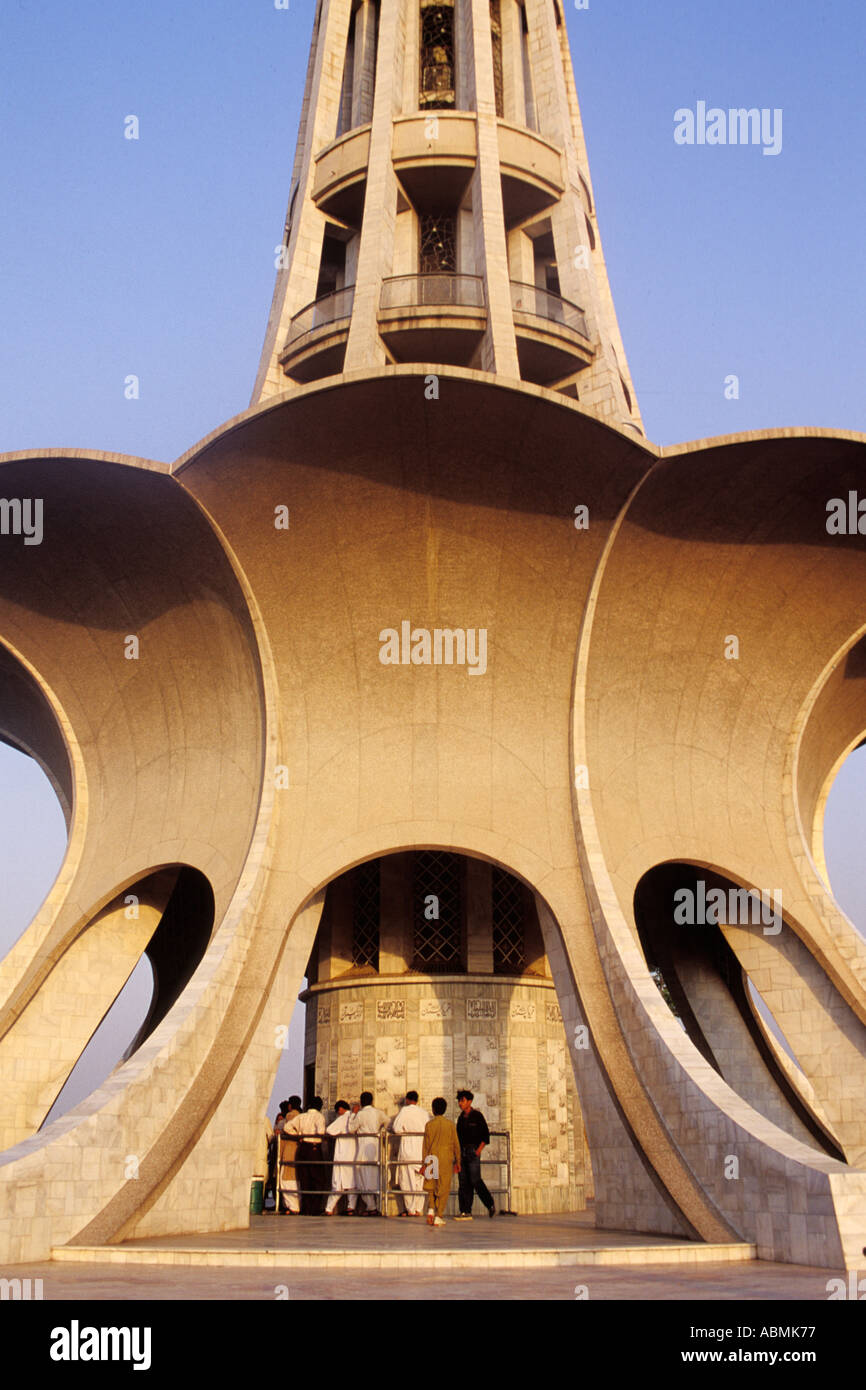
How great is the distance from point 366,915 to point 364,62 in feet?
50.4

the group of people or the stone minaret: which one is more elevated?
the stone minaret

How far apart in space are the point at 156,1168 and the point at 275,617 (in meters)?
6.88

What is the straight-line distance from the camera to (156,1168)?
12992 mm

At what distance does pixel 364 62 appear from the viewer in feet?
74.6

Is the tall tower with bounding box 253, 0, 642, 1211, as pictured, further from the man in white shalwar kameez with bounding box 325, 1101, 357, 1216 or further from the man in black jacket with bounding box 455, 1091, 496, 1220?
the man in black jacket with bounding box 455, 1091, 496, 1220

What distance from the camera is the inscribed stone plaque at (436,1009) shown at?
56.7 feet

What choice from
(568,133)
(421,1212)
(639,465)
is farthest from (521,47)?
(421,1212)

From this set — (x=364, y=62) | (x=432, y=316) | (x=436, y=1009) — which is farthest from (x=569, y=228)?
(x=436, y=1009)

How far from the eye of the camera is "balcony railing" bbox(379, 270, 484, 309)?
757 inches

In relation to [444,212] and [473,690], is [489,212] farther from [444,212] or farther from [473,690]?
[473,690]

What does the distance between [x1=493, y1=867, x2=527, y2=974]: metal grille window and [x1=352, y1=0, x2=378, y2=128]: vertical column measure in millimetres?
13611

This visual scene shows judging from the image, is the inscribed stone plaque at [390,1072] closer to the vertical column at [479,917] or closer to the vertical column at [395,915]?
the vertical column at [395,915]

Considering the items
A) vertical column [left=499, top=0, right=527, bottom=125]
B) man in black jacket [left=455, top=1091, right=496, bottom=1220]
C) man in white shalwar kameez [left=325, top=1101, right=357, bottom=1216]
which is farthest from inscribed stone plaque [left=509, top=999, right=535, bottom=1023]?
vertical column [left=499, top=0, right=527, bottom=125]
